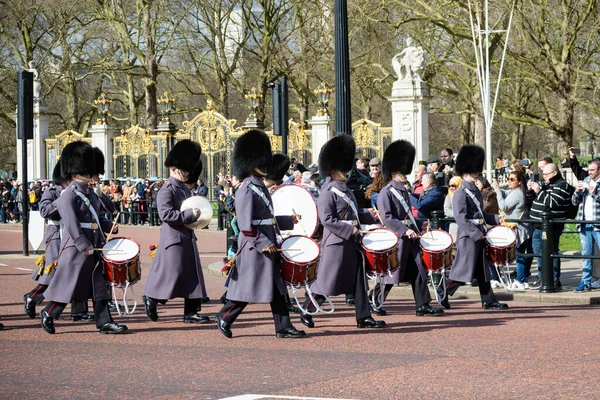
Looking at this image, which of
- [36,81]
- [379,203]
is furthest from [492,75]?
[379,203]

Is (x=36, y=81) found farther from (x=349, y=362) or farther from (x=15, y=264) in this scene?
(x=349, y=362)

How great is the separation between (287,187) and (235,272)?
1571mm

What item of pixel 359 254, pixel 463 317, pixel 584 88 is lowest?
pixel 463 317

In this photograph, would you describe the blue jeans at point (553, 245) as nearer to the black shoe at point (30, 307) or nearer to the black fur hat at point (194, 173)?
the black fur hat at point (194, 173)

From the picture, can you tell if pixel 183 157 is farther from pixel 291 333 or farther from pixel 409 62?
pixel 409 62

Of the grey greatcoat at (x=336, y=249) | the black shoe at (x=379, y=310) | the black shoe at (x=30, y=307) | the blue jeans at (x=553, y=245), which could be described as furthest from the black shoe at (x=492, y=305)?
the black shoe at (x=30, y=307)

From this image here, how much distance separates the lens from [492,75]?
36.8 metres

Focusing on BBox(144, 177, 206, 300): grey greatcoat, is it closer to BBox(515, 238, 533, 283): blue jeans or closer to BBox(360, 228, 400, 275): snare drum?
BBox(360, 228, 400, 275): snare drum

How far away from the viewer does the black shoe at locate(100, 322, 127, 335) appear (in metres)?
9.80

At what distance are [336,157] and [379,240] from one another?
86 cm

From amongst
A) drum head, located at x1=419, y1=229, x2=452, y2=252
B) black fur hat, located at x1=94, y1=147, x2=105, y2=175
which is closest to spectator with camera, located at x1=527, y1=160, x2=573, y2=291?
drum head, located at x1=419, y1=229, x2=452, y2=252

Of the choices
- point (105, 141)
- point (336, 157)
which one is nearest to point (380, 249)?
point (336, 157)

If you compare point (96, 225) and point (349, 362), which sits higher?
point (96, 225)

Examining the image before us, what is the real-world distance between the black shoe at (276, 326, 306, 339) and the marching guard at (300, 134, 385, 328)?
709 mm
